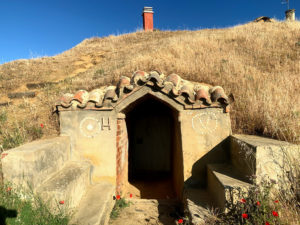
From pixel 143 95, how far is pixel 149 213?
8.24 feet

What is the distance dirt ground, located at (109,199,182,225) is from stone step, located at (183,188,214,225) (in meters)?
0.52

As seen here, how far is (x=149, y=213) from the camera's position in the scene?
4.11 metres

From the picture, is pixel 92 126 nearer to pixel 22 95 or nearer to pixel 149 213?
pixel 149 213

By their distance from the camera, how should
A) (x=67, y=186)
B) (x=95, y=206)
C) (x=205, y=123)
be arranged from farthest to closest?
(x=205, y=123) < (x=95, y=206) < (x=67, y=186)

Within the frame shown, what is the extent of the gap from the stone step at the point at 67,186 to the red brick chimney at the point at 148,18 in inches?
570

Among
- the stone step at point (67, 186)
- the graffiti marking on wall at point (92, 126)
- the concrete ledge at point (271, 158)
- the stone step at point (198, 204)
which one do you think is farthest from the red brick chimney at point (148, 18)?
the concrete ledge at point (271, 158)

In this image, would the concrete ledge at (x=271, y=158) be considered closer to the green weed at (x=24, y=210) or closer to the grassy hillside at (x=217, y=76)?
the grassy hillside at (x=217, y=76)

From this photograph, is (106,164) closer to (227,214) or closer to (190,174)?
(190,174)

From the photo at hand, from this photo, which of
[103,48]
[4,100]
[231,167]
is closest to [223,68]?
[231,167]

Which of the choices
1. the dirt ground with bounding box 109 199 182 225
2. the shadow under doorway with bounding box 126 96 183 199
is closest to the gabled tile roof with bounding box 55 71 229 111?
the dirt ground with bounding box 109 199 182 225

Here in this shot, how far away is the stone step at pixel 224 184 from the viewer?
275 centimetres

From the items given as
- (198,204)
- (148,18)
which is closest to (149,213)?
(198,204)

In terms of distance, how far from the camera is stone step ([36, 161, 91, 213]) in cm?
285

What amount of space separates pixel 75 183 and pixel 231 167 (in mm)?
2865
